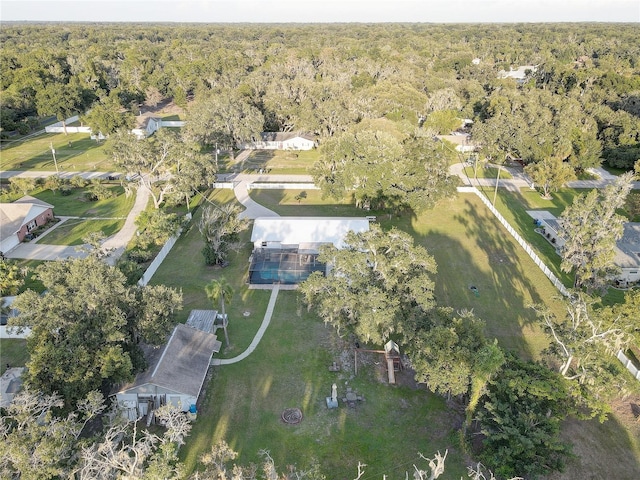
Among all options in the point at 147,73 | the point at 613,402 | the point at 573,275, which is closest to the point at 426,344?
the point at 613,402

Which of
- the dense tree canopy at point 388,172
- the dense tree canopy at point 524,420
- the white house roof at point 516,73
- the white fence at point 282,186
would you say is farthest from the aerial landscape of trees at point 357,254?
the white house roof at point 516,73

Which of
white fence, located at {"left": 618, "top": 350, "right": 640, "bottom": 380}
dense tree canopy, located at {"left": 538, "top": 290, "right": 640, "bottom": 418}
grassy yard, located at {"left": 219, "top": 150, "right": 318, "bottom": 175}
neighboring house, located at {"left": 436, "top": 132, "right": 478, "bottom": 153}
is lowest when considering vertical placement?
grassy yard, located at {"left": 219, "top": 150, "right": 318, "bottom": 175}

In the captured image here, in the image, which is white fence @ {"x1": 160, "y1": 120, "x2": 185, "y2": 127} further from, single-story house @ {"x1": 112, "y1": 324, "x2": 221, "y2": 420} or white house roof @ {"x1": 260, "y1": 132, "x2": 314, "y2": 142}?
single-story house @ {"x1": 112, "y1": 324, "x2": 221, "y2": 420}

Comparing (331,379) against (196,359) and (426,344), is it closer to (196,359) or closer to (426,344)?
(426,344)

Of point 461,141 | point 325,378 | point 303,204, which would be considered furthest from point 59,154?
point 461,141

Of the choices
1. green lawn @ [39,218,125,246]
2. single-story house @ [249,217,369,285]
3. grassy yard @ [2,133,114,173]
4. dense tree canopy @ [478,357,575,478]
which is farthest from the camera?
grassy yard @ [2,133,114,173]

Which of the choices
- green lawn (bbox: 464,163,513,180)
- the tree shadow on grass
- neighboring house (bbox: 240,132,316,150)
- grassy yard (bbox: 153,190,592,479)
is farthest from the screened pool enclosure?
neighboring house (bbox: 240,132,316,150)

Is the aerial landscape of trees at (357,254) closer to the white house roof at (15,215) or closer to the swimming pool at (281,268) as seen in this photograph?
the swimming pool at (281,268)

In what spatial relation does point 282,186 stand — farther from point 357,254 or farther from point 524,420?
point 524,420
